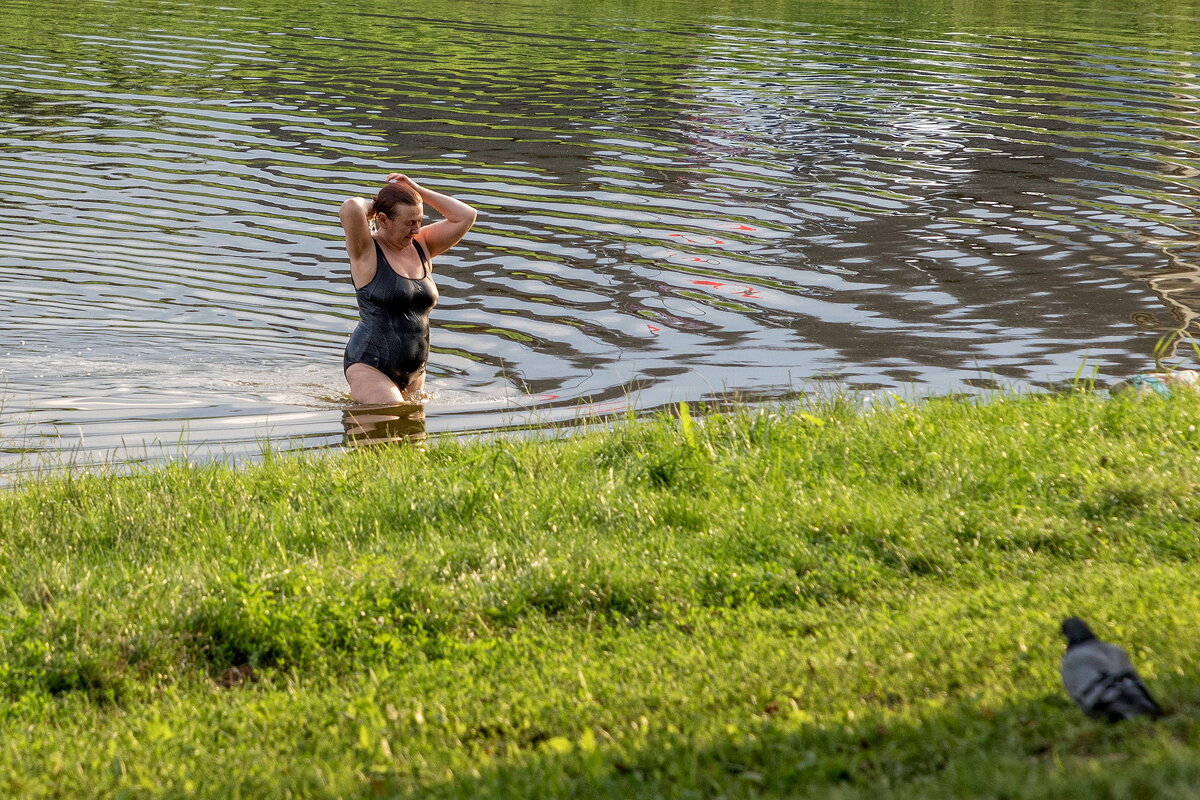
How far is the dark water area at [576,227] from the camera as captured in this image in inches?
432

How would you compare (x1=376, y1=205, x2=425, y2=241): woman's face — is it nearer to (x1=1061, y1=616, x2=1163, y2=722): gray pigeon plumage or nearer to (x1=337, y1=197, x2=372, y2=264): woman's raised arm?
(x1=337, y1=197, x2=372, y2=264): woman's raised arm

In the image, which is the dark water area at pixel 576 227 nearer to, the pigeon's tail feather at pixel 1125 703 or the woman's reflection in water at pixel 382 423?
the woman's reflection in water at pixel 382 423

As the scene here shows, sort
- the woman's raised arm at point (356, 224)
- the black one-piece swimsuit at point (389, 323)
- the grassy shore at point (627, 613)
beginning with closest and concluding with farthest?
the grassy shore at point (627, 613), the woman's raised arm at point (356, 224), the black one-piece swimsuit at point (389, 323)

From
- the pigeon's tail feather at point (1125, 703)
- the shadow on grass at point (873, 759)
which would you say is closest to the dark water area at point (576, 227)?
the shadow on grass at point (873, 759)

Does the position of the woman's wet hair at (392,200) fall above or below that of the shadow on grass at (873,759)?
above

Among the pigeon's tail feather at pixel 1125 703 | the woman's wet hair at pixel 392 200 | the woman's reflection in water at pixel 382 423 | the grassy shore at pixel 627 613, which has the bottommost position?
the woman's reflection in water at pixel 382 423

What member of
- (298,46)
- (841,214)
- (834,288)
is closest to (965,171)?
(841,214)

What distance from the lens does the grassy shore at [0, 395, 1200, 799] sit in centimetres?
432

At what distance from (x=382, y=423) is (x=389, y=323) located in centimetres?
96

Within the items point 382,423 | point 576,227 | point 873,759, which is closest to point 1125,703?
point 873,759

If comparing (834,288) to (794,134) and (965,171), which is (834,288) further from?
(794,134)

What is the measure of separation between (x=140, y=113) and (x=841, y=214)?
512 inches

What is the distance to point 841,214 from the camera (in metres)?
16.7

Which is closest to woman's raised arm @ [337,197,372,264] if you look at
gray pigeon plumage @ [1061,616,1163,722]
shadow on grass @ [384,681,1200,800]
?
shadow on grass @ [384,681,1200,800]
